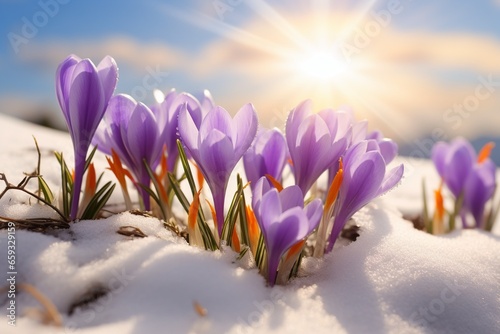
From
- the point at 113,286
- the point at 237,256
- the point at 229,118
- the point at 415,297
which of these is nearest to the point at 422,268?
the point at 415,297

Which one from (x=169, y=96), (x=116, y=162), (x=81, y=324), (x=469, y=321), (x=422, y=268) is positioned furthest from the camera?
(x=169, y=96)

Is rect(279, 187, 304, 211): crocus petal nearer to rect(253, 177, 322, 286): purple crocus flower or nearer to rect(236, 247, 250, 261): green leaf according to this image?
rect(253, 177, 322, 286): purple crocus flower

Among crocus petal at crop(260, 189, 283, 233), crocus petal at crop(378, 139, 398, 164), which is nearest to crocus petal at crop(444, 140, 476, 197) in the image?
crocus petal at crop(378, 139, 398, 164)

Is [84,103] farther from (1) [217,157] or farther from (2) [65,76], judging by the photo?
(1) [217,157]

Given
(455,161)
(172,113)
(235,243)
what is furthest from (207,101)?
(455,161)

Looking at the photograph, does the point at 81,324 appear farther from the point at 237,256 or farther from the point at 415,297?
the point at 415,297
